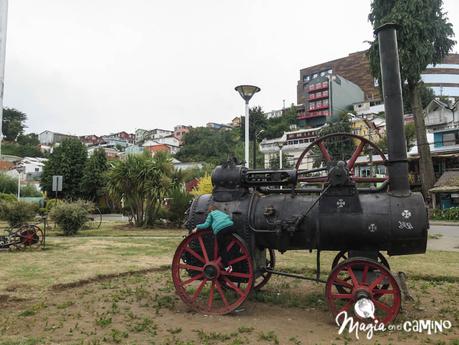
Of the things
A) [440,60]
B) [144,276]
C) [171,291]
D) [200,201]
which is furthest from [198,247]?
[440,60]

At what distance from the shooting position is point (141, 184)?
2164 cm

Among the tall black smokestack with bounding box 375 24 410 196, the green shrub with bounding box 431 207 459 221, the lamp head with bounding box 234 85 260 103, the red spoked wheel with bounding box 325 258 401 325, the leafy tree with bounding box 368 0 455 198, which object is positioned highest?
the leafy tree with bounding box 368 0 455 198

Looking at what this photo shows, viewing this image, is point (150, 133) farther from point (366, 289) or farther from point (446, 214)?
point (366, 289)

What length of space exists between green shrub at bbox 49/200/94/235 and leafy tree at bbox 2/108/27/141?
95.7 m

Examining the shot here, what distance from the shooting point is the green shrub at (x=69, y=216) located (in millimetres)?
17188

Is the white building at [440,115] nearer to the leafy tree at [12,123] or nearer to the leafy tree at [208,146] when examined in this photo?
the leafy tree at [208,146]

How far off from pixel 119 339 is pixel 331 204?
3110mm

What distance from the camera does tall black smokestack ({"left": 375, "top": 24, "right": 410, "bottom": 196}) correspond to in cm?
575

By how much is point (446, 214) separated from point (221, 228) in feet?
94.5

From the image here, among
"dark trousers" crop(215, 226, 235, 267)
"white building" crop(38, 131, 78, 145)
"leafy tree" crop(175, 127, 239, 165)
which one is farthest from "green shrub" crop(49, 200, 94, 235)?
"white building" crop(38, 131, 78, 145)

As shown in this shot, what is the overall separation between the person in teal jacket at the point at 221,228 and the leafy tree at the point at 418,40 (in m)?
25.7

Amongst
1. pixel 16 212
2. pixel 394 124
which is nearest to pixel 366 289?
pixel 394 124

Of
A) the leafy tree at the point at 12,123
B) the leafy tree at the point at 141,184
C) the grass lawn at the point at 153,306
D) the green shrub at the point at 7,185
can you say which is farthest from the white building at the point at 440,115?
the leafy tree at the point at 12,123

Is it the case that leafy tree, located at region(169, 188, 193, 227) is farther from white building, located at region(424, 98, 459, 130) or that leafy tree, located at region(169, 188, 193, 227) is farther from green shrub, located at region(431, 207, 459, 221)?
white building, located at region(424, 98, 459, 130)
